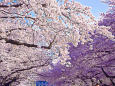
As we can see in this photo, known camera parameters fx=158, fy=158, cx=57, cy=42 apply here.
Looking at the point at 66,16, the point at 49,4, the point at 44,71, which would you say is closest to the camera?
the point at 49,4

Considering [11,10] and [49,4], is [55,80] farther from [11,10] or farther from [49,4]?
[49,4]

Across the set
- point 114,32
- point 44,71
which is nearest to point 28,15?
point 114,32

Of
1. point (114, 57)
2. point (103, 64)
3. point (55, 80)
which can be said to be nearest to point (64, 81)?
point (55, 80)

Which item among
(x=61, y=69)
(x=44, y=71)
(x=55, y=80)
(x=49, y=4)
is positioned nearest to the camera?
(x=49, y=4)

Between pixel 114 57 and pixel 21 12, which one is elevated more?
pixel 21 12

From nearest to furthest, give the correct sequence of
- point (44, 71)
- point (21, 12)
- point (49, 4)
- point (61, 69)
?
point (49, 4)
point (21, 12)
point (61, 69)
point (44, 71)

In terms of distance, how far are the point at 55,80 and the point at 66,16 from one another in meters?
17.3

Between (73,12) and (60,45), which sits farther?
(60,45)

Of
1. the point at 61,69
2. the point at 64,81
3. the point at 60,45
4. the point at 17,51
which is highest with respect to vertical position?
the point at 60,45

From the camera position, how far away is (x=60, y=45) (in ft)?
24.2

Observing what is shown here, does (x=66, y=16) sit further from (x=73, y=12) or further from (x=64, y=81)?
(x=64, y=81)

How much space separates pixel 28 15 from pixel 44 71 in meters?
18.9

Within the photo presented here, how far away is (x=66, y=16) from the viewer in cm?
591

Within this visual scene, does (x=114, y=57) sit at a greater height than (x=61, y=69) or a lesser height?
greater
